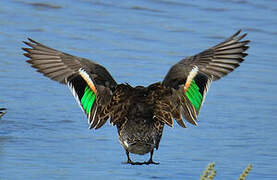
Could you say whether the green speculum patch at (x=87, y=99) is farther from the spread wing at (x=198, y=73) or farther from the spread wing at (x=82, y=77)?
the spread wing at (x=198, y=73)

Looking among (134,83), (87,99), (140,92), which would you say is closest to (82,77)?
(87,99)

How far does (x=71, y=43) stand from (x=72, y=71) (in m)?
5.32

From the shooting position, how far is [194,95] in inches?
287

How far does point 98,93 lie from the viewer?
7.03m

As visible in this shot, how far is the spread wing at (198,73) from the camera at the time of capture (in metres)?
7.14

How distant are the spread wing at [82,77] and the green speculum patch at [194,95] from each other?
2.11 feet

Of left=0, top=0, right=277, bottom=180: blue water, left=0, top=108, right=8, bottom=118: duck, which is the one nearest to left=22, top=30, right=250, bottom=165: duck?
left=0, top=0, right=277, bottom=180: blue water

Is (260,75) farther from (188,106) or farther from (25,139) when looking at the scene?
(188,106)

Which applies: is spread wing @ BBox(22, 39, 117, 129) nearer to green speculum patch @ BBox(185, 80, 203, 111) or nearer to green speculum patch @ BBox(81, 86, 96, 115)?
green speculum patch @ BBox(81, 86, 96, 115)

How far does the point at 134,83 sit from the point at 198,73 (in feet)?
12.1

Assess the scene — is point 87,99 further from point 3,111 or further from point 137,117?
point 3,111

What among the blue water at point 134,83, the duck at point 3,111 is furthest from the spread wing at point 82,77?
the duck at point 3,111

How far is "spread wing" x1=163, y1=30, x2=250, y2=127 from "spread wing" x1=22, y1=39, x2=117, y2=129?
0.55m

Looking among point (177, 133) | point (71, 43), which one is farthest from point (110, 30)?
point (177, 133)
